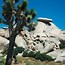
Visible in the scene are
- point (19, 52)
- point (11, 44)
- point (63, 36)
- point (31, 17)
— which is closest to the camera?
point (31, 17)

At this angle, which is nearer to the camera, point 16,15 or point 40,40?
point 16,15

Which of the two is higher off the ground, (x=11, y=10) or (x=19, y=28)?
(x=11, y=10)

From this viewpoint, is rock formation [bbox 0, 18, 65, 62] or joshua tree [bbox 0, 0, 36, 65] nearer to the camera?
joshua tree [bbox 0, 0, 36, 65]

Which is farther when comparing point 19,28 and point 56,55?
point 56,55

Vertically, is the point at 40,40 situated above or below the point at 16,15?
above

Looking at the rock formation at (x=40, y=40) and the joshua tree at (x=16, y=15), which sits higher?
the rock formation at (x=40, y=40)

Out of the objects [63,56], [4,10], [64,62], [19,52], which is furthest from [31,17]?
[19,52]

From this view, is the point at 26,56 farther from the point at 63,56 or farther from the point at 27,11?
the point at 27,11

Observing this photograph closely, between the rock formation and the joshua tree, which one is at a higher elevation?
the rock formation

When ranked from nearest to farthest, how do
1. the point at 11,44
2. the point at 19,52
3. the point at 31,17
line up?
the point at 31,17 → the point at 11,44 → the point at 19,52

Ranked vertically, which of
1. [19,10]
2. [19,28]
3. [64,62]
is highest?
[19,10]

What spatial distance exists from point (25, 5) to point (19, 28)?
2166mm

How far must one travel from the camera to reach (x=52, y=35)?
156 feet

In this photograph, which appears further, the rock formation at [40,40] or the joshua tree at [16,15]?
the rock formation at [40,40]
